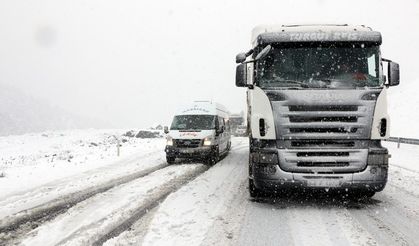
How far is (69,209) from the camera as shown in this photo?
7.36 m

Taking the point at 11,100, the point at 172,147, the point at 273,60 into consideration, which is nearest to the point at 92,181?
the point at 172,147

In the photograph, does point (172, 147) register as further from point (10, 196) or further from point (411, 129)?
point (411, 129)

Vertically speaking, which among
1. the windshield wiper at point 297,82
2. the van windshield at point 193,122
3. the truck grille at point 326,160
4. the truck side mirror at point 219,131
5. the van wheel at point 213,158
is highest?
the windshield wiper at point 297,82

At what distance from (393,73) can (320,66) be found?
1.38m

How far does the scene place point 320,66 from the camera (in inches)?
297

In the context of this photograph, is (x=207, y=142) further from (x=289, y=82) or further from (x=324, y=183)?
(x=324, y=183)

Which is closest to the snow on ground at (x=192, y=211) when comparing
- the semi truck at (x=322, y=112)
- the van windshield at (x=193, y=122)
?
the semi truck at (x=322, y=112)

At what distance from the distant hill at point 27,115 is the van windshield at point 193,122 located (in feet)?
453

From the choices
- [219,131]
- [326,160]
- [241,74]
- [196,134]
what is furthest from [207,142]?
[326,160]

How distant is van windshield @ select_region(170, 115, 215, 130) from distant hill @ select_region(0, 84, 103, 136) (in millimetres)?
137986

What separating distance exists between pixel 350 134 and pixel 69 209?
520cm

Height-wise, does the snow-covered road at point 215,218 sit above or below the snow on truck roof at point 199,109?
below

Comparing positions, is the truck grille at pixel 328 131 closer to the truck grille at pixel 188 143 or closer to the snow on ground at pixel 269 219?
the snow on ground at pixel 269 219

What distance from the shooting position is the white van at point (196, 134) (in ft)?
49.6
